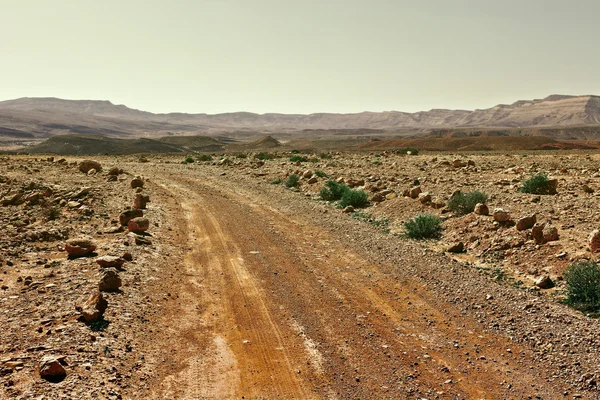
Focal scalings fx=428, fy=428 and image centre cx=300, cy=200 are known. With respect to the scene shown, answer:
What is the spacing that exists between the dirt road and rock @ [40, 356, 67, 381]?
1.21 meters

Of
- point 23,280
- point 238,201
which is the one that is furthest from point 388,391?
point 238,201

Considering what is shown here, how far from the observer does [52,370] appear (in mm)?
5367

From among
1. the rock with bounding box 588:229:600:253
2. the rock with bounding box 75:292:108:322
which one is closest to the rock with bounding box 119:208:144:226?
the rock with bounding box 75:292:108:322

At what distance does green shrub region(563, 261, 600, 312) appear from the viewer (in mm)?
7768

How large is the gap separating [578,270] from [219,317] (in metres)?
6.89

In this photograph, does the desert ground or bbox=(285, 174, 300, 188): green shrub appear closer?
the desert ground

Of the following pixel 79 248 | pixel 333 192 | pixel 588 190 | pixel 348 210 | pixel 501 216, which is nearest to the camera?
pixel 79 248

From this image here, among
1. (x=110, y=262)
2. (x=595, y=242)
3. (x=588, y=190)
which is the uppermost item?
(x=588, y=190)

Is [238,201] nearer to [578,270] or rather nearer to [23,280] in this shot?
[23,280]

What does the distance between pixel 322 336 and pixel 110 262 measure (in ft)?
16.8

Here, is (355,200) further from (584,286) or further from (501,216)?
(584,286)

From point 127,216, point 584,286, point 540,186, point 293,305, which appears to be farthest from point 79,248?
point 540,186

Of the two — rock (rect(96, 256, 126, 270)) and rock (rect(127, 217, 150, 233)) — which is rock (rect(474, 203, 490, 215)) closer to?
rock (rect(127, 217, 150, 233))

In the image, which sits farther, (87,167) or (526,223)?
(87,167)
